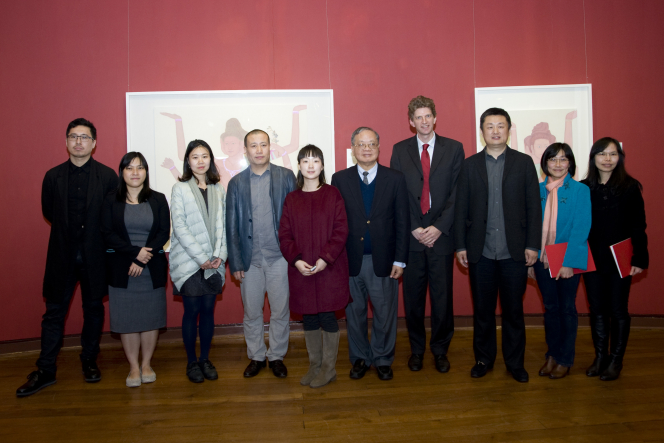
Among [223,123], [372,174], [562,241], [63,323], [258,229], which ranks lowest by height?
[63,323]

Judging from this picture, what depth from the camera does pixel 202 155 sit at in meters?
2.97

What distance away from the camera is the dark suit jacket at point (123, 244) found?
2885 mm

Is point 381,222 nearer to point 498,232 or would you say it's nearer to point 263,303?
point 498,232

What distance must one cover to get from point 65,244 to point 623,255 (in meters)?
3.91

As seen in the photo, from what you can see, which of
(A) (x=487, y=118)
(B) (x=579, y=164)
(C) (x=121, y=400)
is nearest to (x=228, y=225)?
(C) (x=121, y=400)

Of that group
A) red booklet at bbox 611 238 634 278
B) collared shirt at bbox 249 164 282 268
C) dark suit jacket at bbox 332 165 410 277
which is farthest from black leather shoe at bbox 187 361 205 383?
red booklet at bbox 611 238 634 278

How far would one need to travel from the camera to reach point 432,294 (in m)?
3.11

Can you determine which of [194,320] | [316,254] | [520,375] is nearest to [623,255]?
[520,375]

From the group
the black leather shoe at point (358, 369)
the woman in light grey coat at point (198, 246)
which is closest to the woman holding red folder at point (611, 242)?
the black leather shoe at point (358, 369)

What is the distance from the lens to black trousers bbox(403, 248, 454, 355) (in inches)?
120

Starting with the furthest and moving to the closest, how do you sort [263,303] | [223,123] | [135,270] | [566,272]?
[223,123] → [263,303] → [135,270] → [566,272]

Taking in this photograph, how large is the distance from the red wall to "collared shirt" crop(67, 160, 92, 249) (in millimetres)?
907

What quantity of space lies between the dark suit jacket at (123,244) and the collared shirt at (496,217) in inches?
90.7

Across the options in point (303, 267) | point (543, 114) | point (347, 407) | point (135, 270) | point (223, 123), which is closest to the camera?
point (347, 407)
